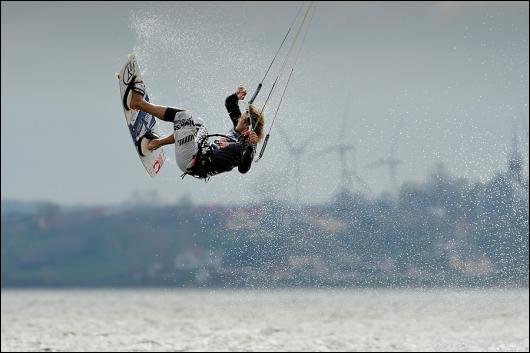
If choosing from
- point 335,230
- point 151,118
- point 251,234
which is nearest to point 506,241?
point 335,230

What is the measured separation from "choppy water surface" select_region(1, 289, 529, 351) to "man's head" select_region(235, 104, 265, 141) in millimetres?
26075

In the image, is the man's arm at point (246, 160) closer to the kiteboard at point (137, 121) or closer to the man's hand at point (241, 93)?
the man's hand at point (241, 93)

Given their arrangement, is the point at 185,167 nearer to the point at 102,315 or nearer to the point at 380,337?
the point at 380,337

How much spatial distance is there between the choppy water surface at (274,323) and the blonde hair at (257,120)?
26.1 meters

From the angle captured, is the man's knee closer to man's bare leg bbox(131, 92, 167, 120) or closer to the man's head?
man's bare leg bbox(131, 92, 167, 120)

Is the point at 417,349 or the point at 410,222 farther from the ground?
the point at 410,222

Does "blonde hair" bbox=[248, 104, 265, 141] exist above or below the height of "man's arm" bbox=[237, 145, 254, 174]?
above

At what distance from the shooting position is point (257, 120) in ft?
34.7

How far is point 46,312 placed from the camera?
55.0m

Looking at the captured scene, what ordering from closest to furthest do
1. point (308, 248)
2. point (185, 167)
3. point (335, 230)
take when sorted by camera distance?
point (185, 167) → point (335, 230) → point (308, 248)

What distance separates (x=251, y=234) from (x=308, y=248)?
37.4 meters

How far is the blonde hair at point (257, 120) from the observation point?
1054 cm

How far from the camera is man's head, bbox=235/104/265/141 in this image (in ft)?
34.4

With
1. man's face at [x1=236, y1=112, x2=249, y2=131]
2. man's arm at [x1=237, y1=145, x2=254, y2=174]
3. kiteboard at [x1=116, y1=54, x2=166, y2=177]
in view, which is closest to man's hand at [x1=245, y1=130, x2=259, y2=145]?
man's arm at [x1=237, y1=145, x2=254, y2=174]
